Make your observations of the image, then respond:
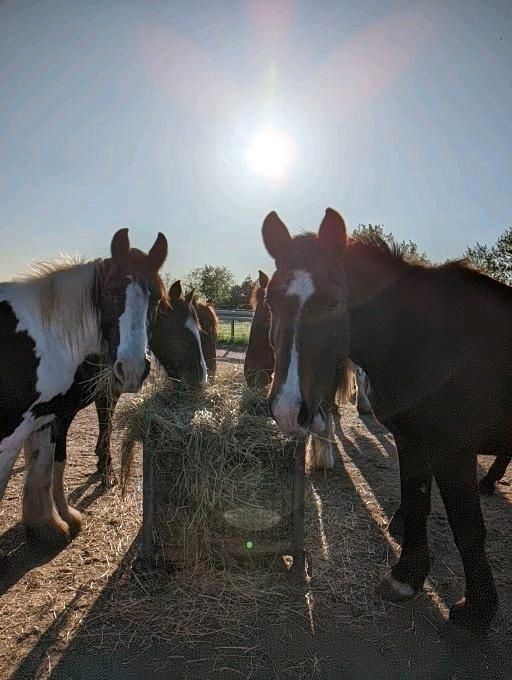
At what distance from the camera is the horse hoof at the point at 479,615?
8.54 feet

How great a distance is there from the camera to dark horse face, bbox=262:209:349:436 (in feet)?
7.08

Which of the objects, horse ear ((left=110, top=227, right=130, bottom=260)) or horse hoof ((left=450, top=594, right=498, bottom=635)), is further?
horse ear ((left=110, top=227, right=130, bottom=260))

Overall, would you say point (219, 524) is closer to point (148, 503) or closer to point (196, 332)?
point (148, 503)

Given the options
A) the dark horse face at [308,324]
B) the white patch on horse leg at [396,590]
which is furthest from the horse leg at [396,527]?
the dark horse face at [308,324]

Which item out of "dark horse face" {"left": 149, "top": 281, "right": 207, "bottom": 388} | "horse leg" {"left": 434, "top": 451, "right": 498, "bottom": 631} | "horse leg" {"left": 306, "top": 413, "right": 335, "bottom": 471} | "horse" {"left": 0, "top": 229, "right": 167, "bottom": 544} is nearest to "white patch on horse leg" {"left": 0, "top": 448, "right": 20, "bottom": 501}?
"horse" {"left": 0, "top": 229, "right": 167, "bottom": 544}

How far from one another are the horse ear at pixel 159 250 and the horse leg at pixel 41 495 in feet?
5.33

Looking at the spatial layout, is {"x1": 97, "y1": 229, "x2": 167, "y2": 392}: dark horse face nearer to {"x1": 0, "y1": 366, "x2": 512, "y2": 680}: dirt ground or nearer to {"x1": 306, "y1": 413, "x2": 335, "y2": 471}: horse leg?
{"x1": 0, "y1": 366, "x2": 512, "y2": 680}: dirt ground

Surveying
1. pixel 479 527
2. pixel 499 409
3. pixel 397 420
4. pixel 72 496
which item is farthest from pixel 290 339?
pixel 72 496

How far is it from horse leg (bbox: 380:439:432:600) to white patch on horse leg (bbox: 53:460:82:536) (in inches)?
102

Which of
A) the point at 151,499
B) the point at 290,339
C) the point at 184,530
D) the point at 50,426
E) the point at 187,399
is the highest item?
the point at 290,339

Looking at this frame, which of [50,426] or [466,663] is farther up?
[50,426]

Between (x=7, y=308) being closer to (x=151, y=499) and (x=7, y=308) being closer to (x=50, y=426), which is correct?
(x=50, y=426)

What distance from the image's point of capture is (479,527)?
2.56m

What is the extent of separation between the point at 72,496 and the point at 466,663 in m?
3.69
